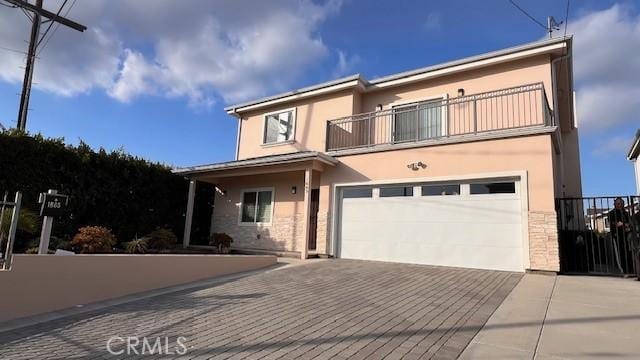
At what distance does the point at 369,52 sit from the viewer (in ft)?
43.3

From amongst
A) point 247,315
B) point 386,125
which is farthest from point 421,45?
point 247,315

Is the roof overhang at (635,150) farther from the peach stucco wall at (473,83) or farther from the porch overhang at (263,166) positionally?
the porch overhang at (263,166)

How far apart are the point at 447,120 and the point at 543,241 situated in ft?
15.8

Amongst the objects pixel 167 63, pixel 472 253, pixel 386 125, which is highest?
pixel 167 63

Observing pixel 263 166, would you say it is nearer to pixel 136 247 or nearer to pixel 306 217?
pixel 306 217

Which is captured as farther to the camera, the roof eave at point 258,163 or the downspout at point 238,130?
the downspout at point 238,130

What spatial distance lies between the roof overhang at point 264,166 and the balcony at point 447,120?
1.13 metres

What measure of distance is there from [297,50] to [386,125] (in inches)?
159

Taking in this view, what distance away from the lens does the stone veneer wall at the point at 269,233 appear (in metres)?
13.4

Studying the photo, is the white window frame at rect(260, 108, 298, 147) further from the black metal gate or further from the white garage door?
the black metal gate

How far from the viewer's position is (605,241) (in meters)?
9.43

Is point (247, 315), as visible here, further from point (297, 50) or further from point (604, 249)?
point (297, 50)

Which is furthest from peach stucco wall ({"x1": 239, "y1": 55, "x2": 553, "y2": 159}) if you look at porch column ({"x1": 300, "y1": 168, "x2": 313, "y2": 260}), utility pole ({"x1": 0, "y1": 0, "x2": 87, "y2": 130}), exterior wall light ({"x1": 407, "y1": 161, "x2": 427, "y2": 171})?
utility pole ({"x1": 0, "y1": 0, "x2": 87, "y2": 130})

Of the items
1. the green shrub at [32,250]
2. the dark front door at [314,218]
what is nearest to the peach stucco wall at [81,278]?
the green shrub at [32,250]
